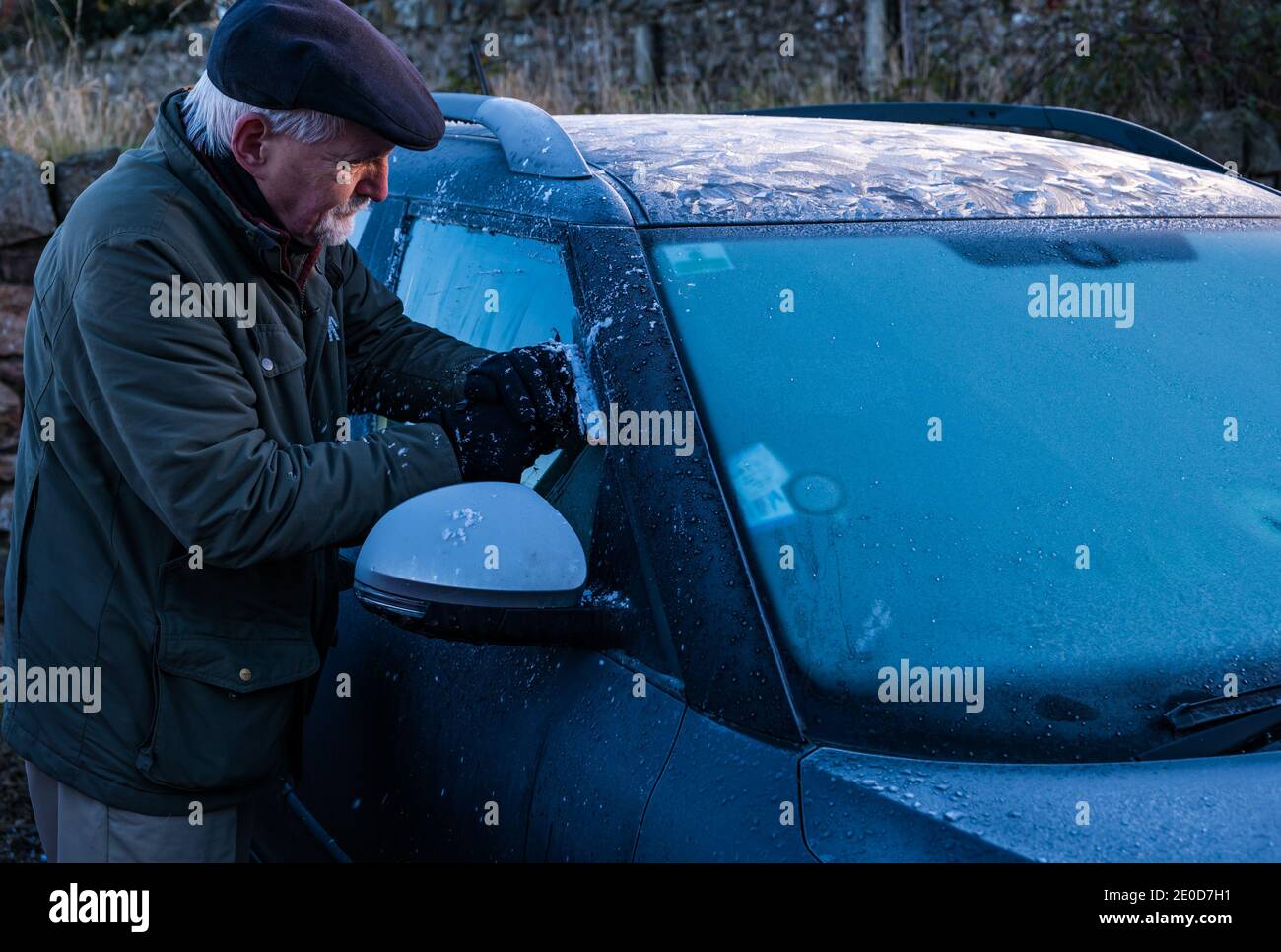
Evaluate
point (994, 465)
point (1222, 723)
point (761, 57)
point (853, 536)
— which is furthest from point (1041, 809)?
point (761, 57)

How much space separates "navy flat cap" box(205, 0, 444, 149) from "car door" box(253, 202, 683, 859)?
12.0 inches

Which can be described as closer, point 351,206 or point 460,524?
point 460,524

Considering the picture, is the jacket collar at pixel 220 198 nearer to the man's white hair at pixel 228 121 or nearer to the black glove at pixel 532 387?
the man's white hair at pixel 228 121

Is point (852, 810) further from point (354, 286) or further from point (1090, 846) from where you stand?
point (354, 286)

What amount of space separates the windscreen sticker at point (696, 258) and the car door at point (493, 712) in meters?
0.15

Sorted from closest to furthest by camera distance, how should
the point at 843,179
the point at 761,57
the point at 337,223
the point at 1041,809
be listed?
the point at 1041,809, the point at 337,223, the point at 843,179, the point at 761,57

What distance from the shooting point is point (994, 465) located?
1834 millimetres

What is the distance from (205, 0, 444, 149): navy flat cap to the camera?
6.03ft

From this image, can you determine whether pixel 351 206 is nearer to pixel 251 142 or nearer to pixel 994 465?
pixel 251 142

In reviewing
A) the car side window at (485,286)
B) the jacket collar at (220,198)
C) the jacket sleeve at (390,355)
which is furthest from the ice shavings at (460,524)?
the jacket sleeve at (390,355)

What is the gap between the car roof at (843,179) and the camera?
2.09 m

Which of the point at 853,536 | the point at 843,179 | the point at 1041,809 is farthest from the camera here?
the point at 843,179

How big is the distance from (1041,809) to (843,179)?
1.09 m

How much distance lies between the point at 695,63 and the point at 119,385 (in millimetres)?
11160
